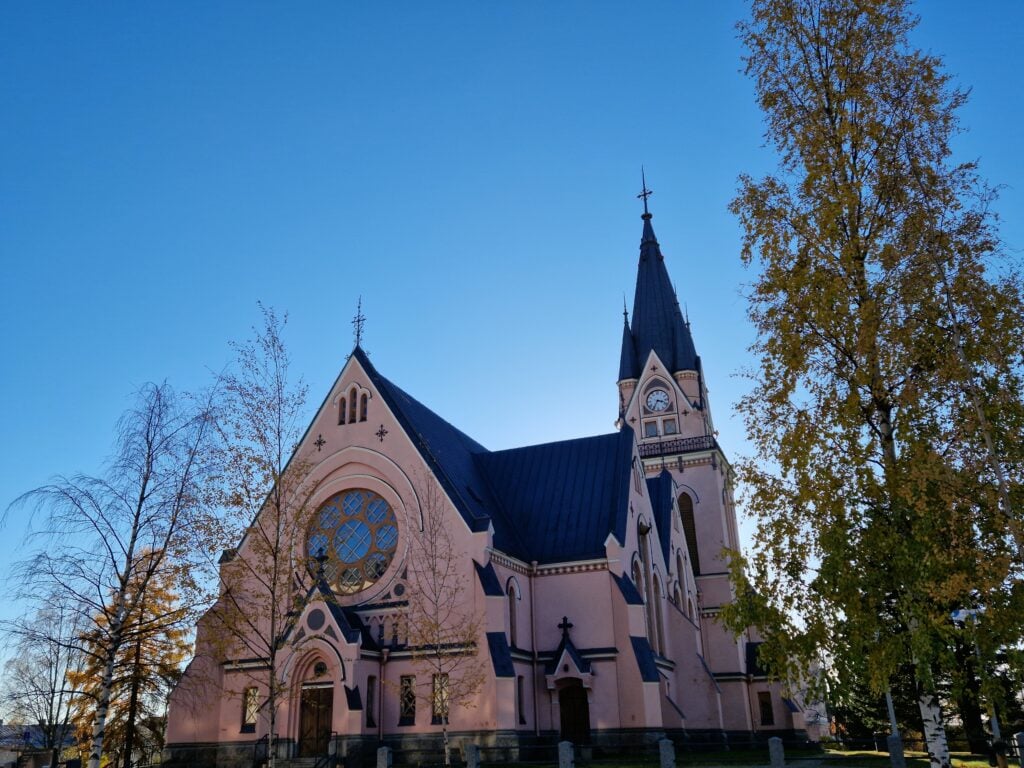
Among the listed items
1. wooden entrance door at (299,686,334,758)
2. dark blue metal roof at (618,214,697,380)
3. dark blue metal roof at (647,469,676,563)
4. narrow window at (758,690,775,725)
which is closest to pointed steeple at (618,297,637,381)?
dark blue metal roof at (618,214,697,380)

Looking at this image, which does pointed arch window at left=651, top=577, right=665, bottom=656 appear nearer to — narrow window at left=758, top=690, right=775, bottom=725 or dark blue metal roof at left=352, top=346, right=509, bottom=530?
dark blue metal roof at left=352, top=346, right=509, bottom=530

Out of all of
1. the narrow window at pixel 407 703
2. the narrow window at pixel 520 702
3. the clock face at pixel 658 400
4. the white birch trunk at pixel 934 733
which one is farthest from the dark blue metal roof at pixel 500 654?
the clock face at pixel 658 400

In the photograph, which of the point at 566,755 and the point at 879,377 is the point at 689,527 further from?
the point at 879,377

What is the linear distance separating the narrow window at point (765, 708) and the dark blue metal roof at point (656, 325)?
776 inches

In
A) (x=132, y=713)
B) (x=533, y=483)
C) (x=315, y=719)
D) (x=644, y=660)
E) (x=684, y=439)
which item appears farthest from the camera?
(x=684, y=439)

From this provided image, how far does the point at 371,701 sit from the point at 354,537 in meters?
6.49

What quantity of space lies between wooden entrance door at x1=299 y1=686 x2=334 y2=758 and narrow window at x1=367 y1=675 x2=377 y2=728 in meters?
1.24

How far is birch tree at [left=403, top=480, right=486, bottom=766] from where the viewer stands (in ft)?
85.1

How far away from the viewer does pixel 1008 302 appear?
12.5 m

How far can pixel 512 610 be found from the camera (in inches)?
1156

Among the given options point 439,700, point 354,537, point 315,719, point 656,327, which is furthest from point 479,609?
point 656,327

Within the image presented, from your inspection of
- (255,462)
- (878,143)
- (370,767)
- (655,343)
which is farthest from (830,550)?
(655,343)

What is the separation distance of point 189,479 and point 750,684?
111ft

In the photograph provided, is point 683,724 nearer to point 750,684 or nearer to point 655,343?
point 750,684
